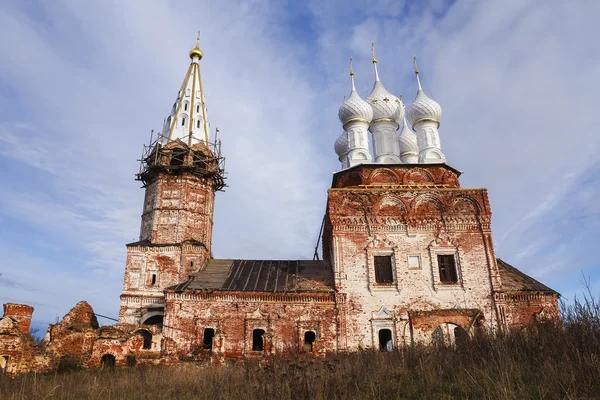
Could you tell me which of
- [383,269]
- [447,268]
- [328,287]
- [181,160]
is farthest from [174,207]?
[447,268]

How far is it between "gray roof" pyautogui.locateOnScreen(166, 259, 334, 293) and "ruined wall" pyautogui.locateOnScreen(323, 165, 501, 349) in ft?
4.46

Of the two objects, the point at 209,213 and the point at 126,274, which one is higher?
the point at 209,213

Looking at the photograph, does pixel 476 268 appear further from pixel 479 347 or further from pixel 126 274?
pixel 126 274

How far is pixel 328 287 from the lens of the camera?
61.5 feet

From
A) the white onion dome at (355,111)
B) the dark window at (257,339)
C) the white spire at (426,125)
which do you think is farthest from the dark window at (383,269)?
the white onion dome at (355,111)

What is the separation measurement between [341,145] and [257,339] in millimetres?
13140

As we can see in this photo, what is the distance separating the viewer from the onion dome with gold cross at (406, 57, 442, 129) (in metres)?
24.4

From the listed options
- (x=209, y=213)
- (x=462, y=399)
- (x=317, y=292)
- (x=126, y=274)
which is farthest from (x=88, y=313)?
(x=462, y=399)

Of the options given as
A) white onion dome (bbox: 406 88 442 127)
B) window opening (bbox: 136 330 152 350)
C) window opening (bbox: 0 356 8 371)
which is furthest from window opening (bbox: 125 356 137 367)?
white onion dome (bbox: 406 88 442 127)

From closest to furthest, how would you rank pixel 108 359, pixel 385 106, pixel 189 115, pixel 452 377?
pixel 452 377
pixel 108 359
pixel 385 106
pixel 189 115

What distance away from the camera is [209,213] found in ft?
78.9

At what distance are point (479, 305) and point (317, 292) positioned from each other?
269 inches

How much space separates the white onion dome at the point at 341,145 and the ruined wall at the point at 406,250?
5.81 m

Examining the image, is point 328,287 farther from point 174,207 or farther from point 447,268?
point 174,207
